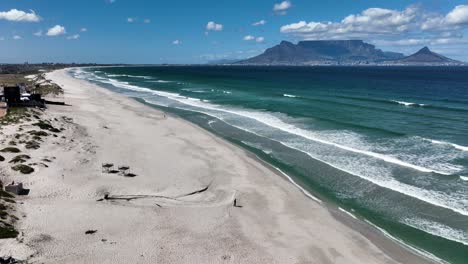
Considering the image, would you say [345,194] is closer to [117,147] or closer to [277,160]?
[277,160]

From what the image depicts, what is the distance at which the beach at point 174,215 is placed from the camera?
1458cm

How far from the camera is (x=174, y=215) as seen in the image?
1780 cm

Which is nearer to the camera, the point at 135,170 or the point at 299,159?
the point at 135,170

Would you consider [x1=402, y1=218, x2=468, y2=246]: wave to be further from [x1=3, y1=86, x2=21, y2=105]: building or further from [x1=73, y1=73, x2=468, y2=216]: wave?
[x1=3, y1=86, x2=21, y2=105]: building

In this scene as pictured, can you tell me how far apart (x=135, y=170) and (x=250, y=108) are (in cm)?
3152

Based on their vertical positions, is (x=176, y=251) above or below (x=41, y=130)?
below

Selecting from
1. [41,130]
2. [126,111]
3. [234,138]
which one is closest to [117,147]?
[41,130]

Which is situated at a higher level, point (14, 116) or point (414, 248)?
point (14, 116)

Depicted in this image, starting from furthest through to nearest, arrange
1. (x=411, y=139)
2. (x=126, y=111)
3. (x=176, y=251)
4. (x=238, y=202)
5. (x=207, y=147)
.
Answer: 1. (x=126, y=111)
2. (x=411, y=139)
3. (x=207, y=147)
4. (x=238, y=202)
5. (x=176, y=251)

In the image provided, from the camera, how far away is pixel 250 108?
5378 cm

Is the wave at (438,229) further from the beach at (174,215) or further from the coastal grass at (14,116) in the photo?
the coastal grass at (14,116)

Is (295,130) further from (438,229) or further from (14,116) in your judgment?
(14,116)

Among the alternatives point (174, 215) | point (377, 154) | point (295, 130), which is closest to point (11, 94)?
point (295, 130)

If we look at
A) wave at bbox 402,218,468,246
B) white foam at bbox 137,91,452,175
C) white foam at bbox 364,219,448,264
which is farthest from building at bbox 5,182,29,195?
white foam at bbox 137,91,452,175
